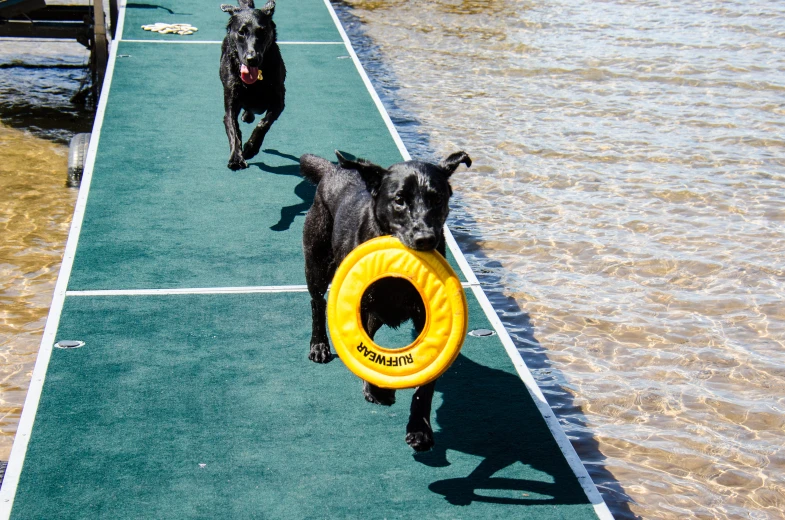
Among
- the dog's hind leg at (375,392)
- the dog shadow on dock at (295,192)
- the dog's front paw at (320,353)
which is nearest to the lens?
the dog's hind leg at (375,392)

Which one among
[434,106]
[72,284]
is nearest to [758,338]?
[72,284]

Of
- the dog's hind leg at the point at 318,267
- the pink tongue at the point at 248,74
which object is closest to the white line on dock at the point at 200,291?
the dog's hind leg at the point at 318,267

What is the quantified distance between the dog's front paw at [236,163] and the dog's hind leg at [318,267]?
9.19ft

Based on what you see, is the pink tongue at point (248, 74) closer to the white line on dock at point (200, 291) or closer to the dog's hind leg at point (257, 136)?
the dog's hind leg at point (257, 136)

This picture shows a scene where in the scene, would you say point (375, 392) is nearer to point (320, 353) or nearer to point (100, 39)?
point (320, 353)

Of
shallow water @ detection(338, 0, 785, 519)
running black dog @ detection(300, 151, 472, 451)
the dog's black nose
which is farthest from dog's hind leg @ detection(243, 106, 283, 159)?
the dog's black nose

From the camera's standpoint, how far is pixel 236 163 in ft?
27.7

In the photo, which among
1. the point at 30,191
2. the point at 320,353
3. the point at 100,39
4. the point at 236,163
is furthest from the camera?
the point at 100,39

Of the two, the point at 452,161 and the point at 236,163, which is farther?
the point at 236,163

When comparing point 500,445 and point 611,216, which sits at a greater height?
point 500,445

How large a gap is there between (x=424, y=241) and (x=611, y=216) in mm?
5956

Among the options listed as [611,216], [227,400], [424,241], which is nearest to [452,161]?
[424,241]

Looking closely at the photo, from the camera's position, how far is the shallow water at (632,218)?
20.0ft

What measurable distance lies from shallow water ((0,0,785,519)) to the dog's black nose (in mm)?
2078
